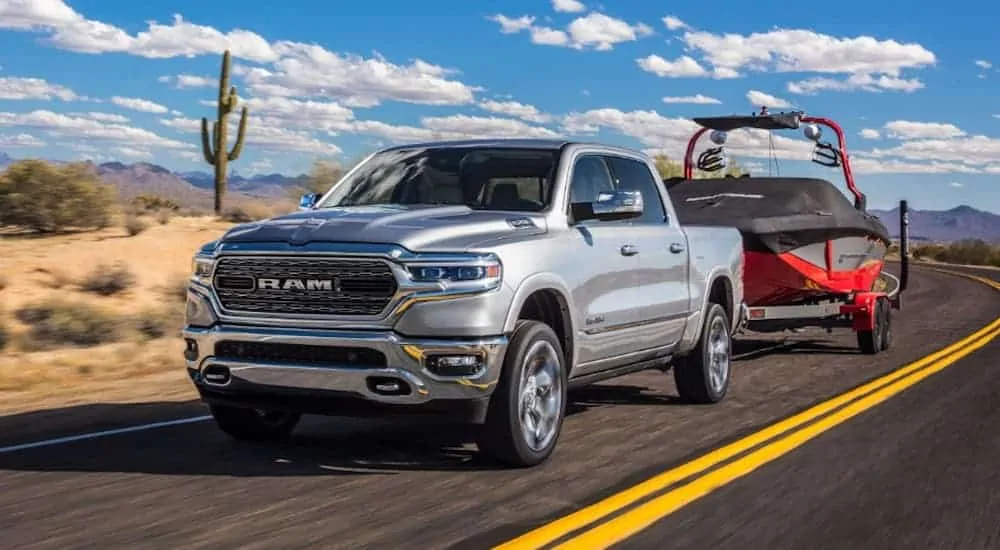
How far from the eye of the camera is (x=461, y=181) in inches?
329

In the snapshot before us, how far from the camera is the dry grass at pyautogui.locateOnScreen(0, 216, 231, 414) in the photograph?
12.1 meters

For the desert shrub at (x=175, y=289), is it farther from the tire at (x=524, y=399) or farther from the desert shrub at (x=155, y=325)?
the tire at (x=524, y=399)

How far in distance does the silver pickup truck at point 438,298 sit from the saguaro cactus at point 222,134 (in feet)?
87.4

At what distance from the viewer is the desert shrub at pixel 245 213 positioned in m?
36.9

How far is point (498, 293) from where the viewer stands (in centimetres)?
682

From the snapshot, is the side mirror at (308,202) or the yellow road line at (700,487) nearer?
the yellow road line at (700,487)

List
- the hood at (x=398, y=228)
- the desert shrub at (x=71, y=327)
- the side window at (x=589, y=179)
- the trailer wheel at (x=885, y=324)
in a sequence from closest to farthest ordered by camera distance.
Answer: the hood at (x=398, y=228)
the side window at (x=589, y=179)
the trailer wheel at (x=885, y=324)
the desert shrub at (x=71, y=327)

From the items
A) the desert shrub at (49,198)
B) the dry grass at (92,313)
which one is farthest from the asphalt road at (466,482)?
the desert shrub at (49,198)

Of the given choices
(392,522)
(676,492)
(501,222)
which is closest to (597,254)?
(501,222)

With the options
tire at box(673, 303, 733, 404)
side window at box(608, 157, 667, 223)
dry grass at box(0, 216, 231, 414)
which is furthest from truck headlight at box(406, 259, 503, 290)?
dry grass at box(0, 216, 231, 414)

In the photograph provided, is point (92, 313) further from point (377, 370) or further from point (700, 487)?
point (700, 487)

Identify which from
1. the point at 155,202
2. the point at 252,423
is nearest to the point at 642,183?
the point at 252,423

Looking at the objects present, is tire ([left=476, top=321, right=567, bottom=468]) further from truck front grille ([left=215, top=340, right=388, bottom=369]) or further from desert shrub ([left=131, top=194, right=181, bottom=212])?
desert shrub ([left=131, top=194, right=181, bottom=212])

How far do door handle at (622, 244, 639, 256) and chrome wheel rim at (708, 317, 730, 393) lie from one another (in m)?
1.71
